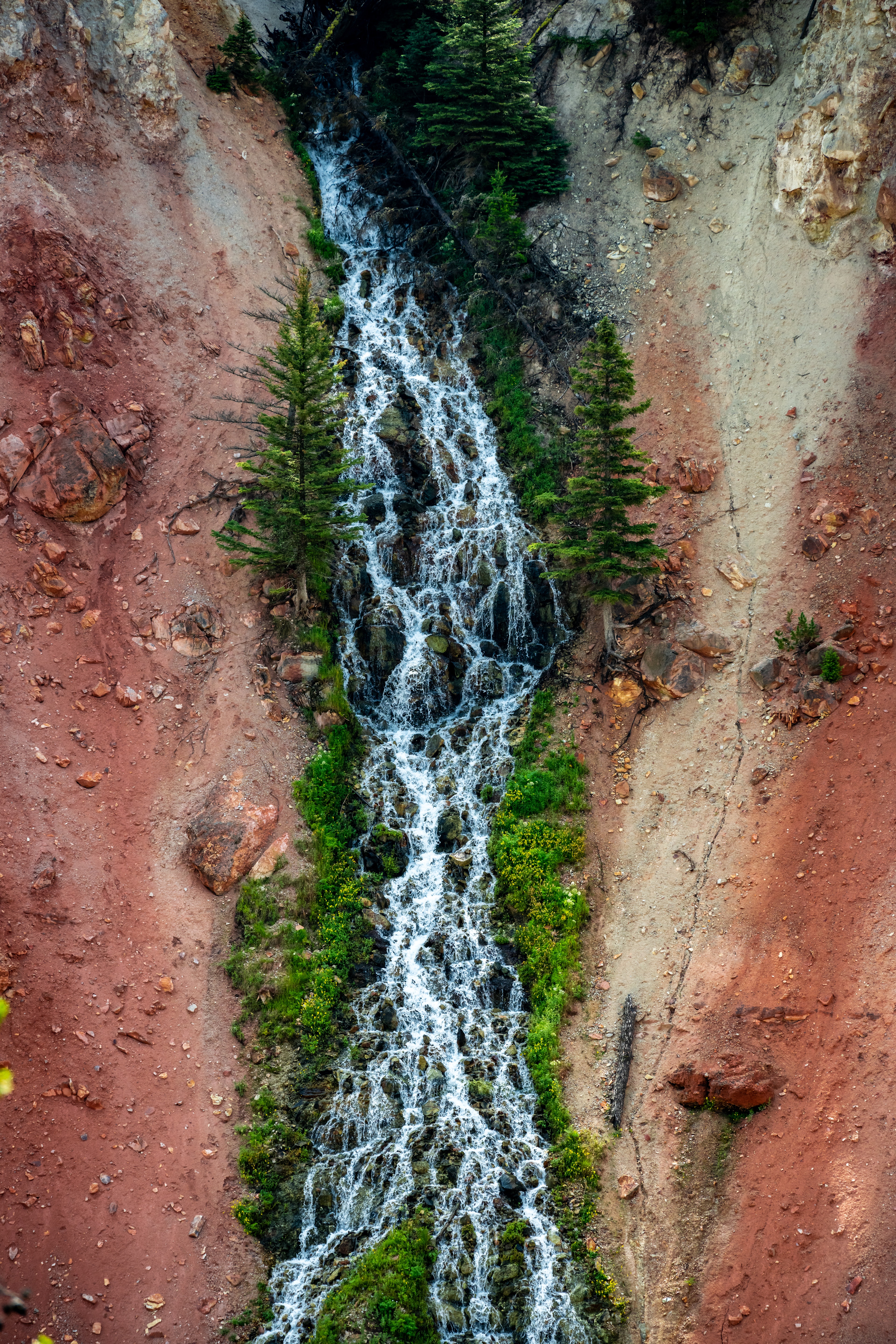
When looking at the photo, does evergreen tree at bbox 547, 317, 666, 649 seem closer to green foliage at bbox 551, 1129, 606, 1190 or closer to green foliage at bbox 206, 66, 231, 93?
green foliage at bbox 551, 1129, 606, 1190

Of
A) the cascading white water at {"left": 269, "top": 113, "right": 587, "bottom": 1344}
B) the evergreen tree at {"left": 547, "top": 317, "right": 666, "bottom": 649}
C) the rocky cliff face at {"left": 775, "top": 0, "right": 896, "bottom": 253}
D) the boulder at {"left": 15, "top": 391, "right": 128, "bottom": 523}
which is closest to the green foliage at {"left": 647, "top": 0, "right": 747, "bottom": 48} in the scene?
the rocky cliff face at {"left": 775, "top": 0, "right": 896, "bottom": 253}

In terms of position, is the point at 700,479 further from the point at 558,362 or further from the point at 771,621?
the point at 558,362

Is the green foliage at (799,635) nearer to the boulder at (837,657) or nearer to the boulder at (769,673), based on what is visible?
the boulder at (837,657)

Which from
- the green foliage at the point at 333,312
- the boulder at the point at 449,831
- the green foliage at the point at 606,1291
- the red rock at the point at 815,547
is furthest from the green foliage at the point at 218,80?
the green foliage at the point at 606,1291

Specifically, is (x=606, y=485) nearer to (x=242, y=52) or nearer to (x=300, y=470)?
(x=300, y=470)

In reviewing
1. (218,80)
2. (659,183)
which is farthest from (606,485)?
(218,80)

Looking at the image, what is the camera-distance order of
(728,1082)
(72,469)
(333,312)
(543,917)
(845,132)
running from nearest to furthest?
(728,1082), (543,917), (72,469), (845,132), (333,312)

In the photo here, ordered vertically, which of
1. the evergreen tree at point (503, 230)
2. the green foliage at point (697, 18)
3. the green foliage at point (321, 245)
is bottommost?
the evergreen tree at point (503, 230)
